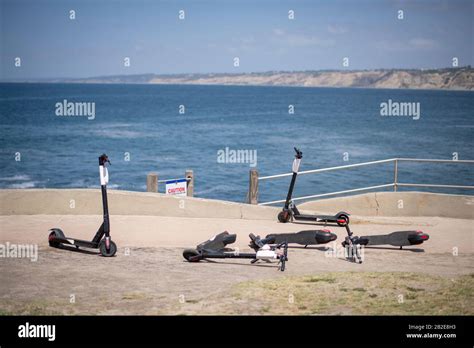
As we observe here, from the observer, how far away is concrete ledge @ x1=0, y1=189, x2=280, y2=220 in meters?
12.4

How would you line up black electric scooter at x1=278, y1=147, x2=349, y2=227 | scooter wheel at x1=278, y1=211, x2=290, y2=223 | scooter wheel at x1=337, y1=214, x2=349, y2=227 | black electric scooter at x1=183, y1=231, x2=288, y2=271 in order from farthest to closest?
scooter wheel at x1=278, y1=211, x2=290, y2=223 → black electric scooter at x1=278, y1=147, x2=349, y2=227 → scooter wheel at x1=337, y1=214, x2=349, y2=227 → black electric scooter at x1=183, y1=231, x2=288, y2=271

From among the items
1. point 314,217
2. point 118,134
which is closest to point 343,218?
point 314,217

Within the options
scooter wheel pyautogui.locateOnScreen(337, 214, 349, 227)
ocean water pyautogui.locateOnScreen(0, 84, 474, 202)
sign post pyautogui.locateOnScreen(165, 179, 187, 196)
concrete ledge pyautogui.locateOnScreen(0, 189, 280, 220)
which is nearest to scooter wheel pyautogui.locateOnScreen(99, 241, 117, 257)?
concrete ledge pyautogui.locateOnScreen(0, 189, 280, 220)

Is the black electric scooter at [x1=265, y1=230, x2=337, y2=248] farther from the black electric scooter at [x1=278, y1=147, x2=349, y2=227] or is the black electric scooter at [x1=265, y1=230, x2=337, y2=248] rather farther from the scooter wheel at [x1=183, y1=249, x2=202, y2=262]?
the black electric scooter at [x1=278, y1=147, x2=349, y2=227]

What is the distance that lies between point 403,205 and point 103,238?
301 inches

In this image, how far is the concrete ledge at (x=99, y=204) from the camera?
12352mm

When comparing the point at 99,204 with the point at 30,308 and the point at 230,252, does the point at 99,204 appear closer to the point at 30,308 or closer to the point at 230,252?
the point at 230,252

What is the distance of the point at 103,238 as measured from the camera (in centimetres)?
980

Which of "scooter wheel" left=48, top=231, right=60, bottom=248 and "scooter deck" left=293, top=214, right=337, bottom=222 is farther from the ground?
"scooter deck" left=293, top=214, right=337, bottom=222

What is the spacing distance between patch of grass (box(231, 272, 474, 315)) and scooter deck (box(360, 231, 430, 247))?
1506 mm

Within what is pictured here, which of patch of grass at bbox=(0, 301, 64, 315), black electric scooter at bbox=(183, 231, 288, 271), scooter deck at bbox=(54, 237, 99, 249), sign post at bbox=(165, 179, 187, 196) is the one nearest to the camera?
patch of grass at bbox=(0, 301, 64, 315)

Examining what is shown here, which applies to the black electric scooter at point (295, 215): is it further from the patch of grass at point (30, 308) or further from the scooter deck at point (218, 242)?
the patch of grass at point (30, 308)

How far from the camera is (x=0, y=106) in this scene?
132250mm
